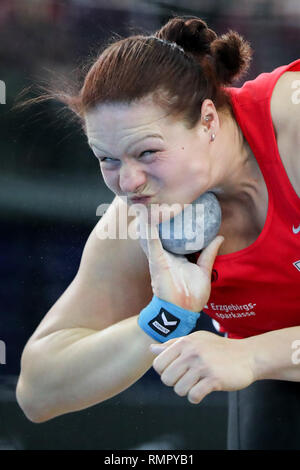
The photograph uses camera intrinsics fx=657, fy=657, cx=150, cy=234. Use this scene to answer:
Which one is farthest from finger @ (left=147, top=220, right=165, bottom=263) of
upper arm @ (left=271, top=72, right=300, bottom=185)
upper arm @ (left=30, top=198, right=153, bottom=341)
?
upper arm @ (left=271, top=72, right=300, bottom=185)

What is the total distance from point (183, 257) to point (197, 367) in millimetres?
225

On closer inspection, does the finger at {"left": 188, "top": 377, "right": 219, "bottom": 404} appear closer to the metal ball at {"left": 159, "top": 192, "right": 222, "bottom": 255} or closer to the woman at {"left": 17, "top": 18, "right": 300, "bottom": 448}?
the woman at {"left": 17, "top": 18, "right": 300, "bottom": 448}

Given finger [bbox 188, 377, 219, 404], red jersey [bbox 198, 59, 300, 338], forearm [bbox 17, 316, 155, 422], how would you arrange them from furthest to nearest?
1. forearm [bbox 17, 316, 155, 422]
2. red jersey [bbox 198, 59, 300, 338]
3. finger [bbox 188, 377, 219, 404]

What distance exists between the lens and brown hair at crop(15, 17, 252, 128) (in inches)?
39.4

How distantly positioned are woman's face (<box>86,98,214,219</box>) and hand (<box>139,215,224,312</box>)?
0.08 m

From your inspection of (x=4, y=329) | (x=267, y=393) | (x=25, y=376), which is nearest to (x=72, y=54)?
(x=4, y=329)

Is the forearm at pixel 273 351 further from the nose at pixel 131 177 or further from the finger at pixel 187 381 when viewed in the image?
the nose at pixel 131 177

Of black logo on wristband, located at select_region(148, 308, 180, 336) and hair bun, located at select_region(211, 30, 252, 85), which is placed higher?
hair bun, located at select_region(211, 30, 252, 85)

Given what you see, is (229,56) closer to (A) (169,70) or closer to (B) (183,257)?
(A) (169,70)

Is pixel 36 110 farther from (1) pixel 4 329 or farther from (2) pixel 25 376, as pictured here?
(2) pixel 25 376

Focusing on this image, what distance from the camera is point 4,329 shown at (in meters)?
1.84

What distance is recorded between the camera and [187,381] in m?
0.99

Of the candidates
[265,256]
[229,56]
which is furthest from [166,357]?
[229,56]

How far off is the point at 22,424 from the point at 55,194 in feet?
2.14
